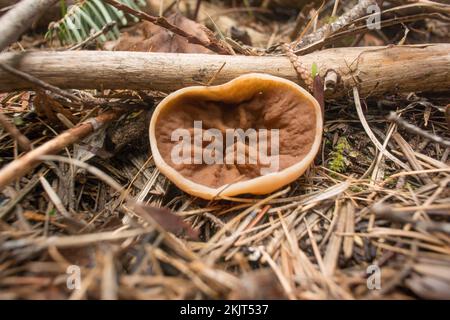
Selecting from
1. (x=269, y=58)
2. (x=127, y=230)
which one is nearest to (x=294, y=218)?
(x=127, y=230)

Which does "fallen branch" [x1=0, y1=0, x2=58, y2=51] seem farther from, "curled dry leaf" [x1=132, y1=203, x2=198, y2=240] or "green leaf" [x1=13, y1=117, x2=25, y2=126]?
"curled dry leaf" [x1=132, y1=203, x2=198, y2=240]

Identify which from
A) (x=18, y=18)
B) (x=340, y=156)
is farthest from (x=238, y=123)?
(x=18, y=18)

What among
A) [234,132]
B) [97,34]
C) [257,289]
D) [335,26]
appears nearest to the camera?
[257,289]

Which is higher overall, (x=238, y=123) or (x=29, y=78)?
(x=29, y=78)

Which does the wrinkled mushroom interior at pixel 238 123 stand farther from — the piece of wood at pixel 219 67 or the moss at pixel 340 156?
the moss at pixel 340 156

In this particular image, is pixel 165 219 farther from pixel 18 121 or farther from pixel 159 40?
pixel 159 40
